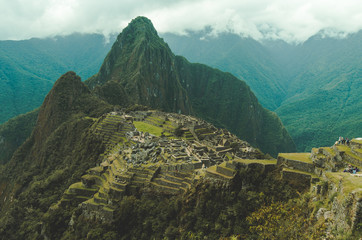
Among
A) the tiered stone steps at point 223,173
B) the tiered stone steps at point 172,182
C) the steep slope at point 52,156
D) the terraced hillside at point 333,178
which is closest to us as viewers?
the terraced hillside at point 333,178

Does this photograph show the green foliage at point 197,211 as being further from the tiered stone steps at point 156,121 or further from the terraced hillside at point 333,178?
the tiered stone steps at point 156,121

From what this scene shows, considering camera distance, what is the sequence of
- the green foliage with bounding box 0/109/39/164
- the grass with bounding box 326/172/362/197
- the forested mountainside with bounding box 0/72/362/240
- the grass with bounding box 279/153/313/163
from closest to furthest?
the grass with bounding box 326/172/362/197, the forested mountainside with bounding box 0/72/362/240, the grass with bounding box 279/153/313/163, the green foliage with bounding box 0/109/39/164

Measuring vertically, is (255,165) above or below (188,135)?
above

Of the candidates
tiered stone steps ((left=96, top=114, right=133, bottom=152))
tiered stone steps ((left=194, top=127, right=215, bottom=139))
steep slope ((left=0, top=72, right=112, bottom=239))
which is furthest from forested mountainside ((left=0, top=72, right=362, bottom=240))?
tiered stone steps ((left=194, top=127, right=215, bottom=139))

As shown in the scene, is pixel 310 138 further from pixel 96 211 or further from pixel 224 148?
pixel 96 211

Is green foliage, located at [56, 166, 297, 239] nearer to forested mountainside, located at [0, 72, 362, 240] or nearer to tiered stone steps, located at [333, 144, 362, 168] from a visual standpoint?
forested mountainside, located at [0, 72, 362, 240]

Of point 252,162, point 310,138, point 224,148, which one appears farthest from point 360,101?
point 252,162

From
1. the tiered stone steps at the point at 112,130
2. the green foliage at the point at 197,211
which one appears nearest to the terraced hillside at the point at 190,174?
the green foliage at the point at 197,211

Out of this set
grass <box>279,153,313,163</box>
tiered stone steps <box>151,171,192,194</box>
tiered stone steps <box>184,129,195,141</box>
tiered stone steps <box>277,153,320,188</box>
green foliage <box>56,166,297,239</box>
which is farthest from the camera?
tiered stone steps <box>184,129,195,141</box>

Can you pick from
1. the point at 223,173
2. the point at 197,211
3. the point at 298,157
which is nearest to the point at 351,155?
the point at 298,157

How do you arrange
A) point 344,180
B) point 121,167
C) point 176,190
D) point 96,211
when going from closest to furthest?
point 344,180
point 176,190
point 96,211
point 121,167

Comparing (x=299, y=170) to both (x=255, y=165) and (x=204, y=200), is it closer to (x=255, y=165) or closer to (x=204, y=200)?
(x=255, y=165)
